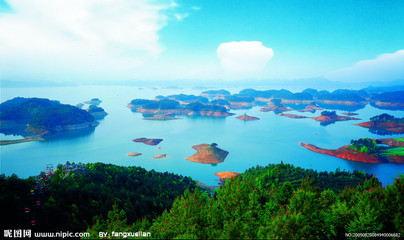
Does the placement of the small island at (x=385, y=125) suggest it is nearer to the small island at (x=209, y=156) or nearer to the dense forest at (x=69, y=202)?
the small island at (x=209, y=156)

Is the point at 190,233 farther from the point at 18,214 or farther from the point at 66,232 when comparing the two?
the point at 18,214

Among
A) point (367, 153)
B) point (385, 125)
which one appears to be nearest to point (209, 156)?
point (367, 153)

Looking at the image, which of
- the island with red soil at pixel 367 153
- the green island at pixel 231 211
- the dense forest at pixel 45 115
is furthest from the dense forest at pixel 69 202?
the dense forest at pixel 45 115

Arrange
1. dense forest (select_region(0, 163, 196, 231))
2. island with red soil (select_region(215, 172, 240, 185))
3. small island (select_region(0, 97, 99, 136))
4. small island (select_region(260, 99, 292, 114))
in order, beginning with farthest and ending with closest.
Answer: small island (select_region(260, 99, 292, 114)), small island (select_region(0, 97, 99, 136)), island with red soil (select_region(215, 172, 240, 185)), dense forest (select_region(0, 163, 196, 231))

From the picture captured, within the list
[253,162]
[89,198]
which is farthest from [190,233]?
[253,162]

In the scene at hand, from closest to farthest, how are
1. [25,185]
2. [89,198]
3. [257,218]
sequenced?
[257,218] → [25,185] → [89,198]

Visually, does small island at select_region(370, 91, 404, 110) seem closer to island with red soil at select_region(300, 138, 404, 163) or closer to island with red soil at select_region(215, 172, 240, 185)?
island with red soil at select_region(300, 138, 404, 163)

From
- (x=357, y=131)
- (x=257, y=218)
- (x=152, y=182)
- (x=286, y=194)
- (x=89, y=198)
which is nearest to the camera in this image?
(x=257, y=218)

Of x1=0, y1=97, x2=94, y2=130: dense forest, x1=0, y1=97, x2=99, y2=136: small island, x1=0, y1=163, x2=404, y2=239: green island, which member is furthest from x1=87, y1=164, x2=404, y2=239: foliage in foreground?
x1=0, y1=97, x2=94, y2=130: dense forest
